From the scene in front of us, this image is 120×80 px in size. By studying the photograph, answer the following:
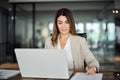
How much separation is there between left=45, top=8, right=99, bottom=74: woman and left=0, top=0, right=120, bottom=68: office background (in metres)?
4.62

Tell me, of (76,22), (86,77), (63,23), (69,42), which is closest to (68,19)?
(63,23)

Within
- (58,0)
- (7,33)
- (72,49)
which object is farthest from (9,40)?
(72,49)

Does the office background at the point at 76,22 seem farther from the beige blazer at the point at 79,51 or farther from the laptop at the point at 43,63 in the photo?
the laptop at the point at 43,63

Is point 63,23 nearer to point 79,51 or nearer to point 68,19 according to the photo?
point 68,19

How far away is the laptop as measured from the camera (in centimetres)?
150

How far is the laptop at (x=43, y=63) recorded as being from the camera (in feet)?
4.91

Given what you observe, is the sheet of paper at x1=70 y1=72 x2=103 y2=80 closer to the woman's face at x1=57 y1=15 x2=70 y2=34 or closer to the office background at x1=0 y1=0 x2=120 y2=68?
the woman's face at x1=57 y1=15 x2=70 y2=34

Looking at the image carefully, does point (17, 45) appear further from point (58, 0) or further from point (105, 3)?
point (105, 3)

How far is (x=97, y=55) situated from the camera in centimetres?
703

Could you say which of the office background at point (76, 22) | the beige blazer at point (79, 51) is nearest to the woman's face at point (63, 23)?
the beige blazer at point (79, 51)

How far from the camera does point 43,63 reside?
5.07 feet

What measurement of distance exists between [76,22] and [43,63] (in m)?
5.43

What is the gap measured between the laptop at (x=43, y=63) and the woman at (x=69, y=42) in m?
0.57

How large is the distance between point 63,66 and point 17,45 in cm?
578
